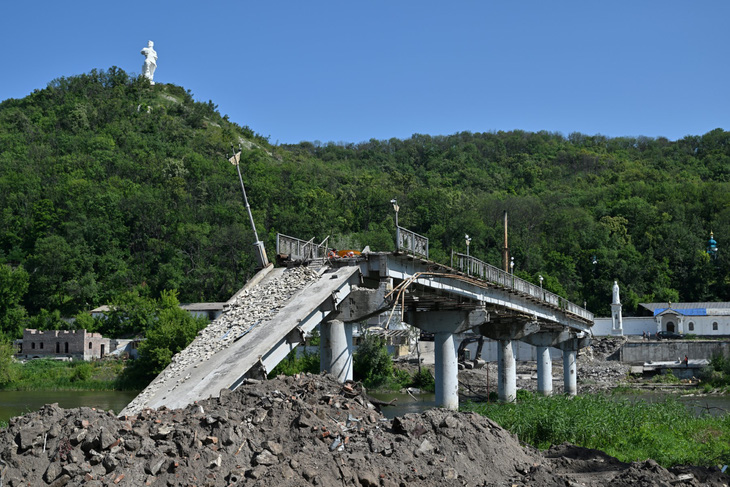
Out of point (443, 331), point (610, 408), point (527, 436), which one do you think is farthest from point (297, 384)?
point (443, 331)

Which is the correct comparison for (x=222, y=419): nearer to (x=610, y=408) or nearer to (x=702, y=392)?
(x=610, y=408)

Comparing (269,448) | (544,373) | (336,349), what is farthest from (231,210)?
(269,448)

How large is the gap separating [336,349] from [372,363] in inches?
1539

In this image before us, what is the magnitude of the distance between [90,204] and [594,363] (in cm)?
6964

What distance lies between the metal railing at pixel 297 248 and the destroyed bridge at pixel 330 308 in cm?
4

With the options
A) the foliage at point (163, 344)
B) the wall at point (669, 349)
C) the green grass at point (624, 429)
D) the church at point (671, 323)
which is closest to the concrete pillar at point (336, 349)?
the green grass at point (624, 429)

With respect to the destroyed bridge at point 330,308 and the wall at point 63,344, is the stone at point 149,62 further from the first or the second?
the destroyed bridge at point 330,308

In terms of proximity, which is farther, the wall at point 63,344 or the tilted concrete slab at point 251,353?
the wall at point 63,344

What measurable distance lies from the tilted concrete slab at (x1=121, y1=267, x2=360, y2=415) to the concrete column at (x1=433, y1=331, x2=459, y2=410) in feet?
38.2

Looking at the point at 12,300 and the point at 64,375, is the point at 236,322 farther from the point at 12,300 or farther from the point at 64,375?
the point at 12,300

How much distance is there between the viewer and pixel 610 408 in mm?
25094

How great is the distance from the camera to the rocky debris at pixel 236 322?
2055cm

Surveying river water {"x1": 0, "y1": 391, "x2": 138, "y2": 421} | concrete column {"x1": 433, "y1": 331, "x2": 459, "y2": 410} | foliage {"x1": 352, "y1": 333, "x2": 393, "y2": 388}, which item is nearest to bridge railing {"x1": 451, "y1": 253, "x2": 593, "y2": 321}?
concrete column {"x1": 433, "y1": 331, "x2": 459, "y2": 410}

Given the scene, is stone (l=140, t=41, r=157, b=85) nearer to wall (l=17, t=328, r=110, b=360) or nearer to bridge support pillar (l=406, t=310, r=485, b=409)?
wall (l=17, t=328, r=110, b=360)
